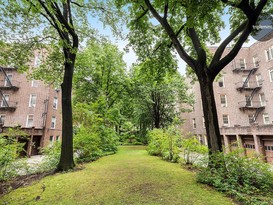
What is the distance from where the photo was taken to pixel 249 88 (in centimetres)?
2059

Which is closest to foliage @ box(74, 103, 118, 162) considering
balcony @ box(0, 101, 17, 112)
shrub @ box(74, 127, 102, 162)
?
shrub @ box(74, 127, 102, 162)

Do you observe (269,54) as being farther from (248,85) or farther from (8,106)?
(8,106)

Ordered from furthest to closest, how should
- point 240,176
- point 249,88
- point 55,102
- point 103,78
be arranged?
point 55,102
point 249,88
point 103,78
point 240,176

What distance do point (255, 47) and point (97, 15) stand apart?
2227 centimetres

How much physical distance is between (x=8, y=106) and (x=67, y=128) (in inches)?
707

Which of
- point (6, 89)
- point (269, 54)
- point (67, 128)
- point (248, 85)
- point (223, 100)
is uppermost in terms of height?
point (269, 54)

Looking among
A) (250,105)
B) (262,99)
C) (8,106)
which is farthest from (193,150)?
(8,106)

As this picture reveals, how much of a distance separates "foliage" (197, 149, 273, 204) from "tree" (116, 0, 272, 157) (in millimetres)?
685

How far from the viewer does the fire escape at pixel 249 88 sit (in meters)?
19.8

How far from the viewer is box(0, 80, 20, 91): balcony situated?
64.3ft

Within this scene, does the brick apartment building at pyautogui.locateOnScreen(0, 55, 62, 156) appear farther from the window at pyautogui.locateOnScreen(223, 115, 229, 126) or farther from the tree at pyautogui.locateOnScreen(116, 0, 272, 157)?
the window at pyautogui.locateOnScreen(223, 115, 229, 126)

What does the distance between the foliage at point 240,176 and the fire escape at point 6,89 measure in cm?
2341

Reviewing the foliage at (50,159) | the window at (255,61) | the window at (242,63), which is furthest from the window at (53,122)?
the window at (255,61)

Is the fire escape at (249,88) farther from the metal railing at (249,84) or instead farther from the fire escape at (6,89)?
the fire escape at (6,89)
